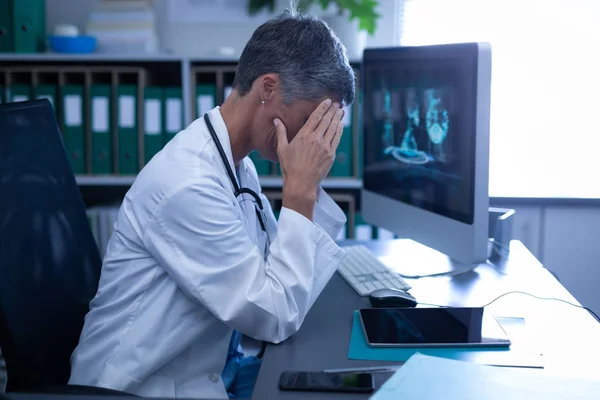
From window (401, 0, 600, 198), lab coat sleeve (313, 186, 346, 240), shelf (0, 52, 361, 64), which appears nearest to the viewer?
lab coat sleeve (313, 186, 346, 240)

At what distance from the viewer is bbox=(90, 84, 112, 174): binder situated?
2273mm

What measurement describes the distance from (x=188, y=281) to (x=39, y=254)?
12.2 inches

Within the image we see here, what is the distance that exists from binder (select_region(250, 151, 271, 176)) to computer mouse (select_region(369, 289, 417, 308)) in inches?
46.0

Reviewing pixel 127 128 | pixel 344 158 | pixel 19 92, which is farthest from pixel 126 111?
pixel 344 158

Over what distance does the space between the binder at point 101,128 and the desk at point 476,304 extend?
1201 mm

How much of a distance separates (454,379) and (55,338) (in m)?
0.72

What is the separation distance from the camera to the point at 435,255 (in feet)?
5.36

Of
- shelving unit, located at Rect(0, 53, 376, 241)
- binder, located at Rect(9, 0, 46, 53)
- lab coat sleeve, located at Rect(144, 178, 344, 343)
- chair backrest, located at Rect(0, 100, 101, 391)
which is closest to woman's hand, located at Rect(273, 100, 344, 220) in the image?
lab coat sleeve, located at Rect(144, 178, 344, 343)

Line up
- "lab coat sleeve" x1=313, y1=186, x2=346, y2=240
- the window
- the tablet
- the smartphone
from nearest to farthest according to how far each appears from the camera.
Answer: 1. the smartphone
2. the tablet
3. "lab coat sleeve" x1=313, y1=186, x2=346, y2=240
4. the window

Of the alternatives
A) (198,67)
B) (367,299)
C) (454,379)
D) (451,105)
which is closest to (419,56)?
(451,105)

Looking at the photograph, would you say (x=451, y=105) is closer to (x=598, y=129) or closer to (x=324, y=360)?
(x=324, y=360)

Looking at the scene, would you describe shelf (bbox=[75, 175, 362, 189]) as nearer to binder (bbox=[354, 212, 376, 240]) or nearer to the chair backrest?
binder (bbox=[354, 212, 376, 240])

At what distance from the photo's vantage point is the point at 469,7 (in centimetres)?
249

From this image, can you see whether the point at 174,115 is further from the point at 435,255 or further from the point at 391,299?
the point at 391,299
